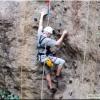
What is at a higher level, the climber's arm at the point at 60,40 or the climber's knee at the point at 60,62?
the climber's arm at the point at 60,40

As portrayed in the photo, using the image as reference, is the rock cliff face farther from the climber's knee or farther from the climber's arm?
the climber's knee

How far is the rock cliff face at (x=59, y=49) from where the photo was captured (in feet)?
53.4

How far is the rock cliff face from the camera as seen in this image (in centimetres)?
1628

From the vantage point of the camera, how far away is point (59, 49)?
1630 cm

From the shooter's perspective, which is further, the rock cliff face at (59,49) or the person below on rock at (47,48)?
the rock cliff face at (59,49)

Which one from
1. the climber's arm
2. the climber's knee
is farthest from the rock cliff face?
the climber's knee

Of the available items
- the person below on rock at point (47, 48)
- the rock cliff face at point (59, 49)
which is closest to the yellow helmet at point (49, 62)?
the person below on rock at point (47, 48)

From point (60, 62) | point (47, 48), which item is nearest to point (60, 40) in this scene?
point (47, 48)

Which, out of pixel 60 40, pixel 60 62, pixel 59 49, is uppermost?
pixel 60 40

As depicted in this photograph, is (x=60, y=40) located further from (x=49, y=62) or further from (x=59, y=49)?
(x=49, y=62)

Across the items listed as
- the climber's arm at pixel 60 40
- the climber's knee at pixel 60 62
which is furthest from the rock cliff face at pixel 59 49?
the climber's knee at pixel 60 62

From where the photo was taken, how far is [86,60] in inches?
644

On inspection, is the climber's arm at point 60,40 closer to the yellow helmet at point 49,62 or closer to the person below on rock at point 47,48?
the person below on rock at point 47,48

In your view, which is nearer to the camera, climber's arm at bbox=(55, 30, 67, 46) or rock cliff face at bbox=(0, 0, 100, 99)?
climber's arm at bbox=(55, 30, 67, 46)
